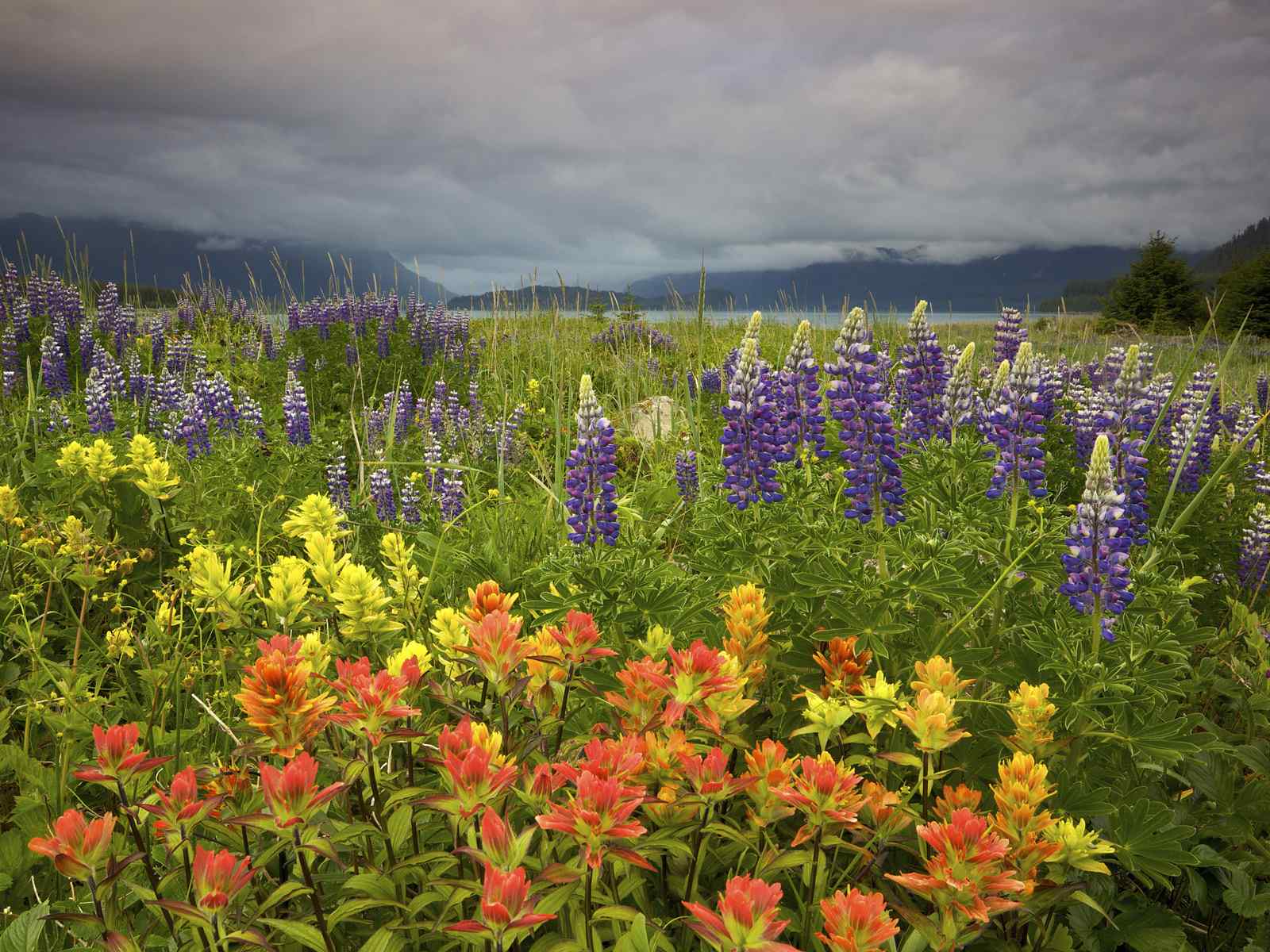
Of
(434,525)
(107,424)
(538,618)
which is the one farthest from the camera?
(107,424)

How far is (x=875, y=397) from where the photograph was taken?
2533 millimetres

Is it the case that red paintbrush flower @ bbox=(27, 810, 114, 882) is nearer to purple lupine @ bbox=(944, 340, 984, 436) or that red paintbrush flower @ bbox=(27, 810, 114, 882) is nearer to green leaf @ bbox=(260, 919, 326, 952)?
green leaf @ bbox=(260, 919, 326, 952)

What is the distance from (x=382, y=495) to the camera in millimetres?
5160

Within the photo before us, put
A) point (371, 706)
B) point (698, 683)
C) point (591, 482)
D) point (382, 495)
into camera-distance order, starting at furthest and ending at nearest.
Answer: point (382, 495) < point (591, 482) < point (698, 683) < point (371, 706)

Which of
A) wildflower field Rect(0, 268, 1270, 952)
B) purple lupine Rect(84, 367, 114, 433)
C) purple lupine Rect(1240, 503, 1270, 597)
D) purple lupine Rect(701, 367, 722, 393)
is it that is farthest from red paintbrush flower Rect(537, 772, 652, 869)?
purple lupine Rect(701, 367, 722, 393)

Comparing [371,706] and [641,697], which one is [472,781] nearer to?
[371,706]

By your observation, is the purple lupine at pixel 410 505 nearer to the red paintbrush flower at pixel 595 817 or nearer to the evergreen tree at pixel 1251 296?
the red paintbrush flower at pixel 595 817

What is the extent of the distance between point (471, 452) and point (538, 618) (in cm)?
446

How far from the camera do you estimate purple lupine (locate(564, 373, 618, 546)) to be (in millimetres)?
2748

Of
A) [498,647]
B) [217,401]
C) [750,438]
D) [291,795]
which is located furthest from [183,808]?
[217,401]

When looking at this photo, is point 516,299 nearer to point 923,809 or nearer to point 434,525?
point 434,525

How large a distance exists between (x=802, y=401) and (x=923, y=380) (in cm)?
70

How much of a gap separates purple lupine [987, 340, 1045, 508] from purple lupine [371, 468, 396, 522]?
146 inches

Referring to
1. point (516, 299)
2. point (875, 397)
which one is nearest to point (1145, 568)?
point (875, 397)
